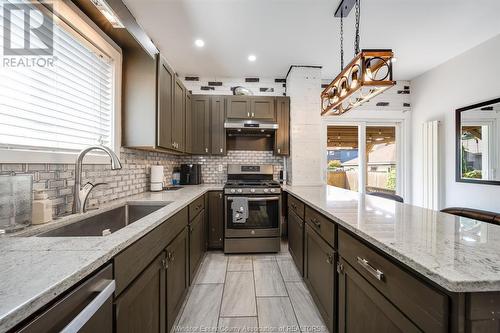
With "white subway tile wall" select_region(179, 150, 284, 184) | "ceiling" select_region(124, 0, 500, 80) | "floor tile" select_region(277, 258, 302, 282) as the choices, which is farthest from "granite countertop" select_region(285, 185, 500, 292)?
"white subway tile wall" select_region(179, 150, 284, 184)

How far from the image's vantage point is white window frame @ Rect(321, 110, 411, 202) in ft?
12.7

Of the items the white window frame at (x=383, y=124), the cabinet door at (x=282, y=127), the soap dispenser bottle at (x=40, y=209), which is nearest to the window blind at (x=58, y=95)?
the soap dispenser bottle at (x=40, y=209)

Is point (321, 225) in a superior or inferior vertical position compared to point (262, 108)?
inferior

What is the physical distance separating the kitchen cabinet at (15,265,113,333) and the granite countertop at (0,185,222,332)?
32 mm

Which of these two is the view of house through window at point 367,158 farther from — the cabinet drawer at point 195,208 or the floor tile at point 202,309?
the floor tile at point 202,309

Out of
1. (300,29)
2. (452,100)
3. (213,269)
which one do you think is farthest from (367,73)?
(452,100)

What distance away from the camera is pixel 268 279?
2307mm

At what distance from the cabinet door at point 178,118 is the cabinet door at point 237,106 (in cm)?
75

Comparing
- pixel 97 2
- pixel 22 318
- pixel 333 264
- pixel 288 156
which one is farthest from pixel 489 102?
pixel 22 318

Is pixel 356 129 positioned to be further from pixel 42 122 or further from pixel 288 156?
pixel 42 122

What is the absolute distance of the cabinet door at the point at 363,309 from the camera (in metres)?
0.80

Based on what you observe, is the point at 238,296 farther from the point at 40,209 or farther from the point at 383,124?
the point at 383,124

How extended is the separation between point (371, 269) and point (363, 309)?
252 mm

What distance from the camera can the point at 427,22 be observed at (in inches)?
91.6
